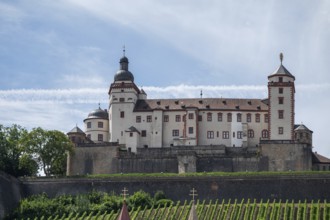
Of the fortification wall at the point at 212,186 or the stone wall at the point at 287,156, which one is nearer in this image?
the fortification wall at the point at 212,186

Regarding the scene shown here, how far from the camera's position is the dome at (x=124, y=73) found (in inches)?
3839

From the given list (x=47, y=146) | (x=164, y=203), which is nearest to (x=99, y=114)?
(x=47, y=146)

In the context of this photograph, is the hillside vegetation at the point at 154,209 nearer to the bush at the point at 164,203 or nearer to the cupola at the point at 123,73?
the bush at the point at 164,203

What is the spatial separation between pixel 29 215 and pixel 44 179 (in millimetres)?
8165

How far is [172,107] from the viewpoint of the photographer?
96000 mm

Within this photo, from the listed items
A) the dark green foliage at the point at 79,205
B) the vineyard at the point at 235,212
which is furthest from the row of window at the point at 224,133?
the vineyard at the point at 235,212

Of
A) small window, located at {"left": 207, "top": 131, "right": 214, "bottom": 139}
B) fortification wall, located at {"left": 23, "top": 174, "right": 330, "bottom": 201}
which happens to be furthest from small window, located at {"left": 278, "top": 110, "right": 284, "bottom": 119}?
fortification wall, located at {"left": 23, "top": 174, "right": 330, "bottom": 201}

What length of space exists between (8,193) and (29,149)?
23.5ft

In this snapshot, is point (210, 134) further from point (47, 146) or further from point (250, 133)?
point (47, 146)

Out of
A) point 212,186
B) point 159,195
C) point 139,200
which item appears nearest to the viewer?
point 139,200

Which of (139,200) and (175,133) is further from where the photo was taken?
(175,133)

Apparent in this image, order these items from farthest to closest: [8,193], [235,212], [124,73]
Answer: [124,73], [8,193], [235,212]

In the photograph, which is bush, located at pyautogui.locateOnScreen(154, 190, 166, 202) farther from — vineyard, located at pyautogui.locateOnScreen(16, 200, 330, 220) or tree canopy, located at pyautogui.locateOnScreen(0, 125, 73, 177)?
tree canopy, located at pyautogui.locateOnScreen(0, 125, 73, 177)

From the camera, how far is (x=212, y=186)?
80.6 metres
